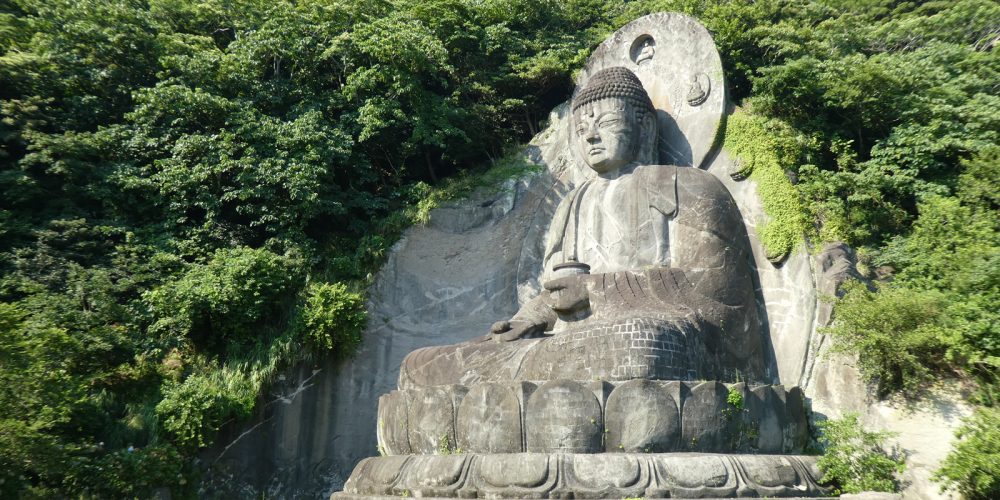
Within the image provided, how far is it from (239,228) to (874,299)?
823 centimetres

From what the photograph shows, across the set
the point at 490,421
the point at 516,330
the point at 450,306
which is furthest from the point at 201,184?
the point at 490,421

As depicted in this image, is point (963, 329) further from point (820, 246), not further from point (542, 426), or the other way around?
point (542, 426)

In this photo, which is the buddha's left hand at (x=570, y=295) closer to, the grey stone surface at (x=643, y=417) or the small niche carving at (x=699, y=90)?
the grey stone surface at (x=643, y=417)

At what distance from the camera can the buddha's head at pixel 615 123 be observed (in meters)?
8.80

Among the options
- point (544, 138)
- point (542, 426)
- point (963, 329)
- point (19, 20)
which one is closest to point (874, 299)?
point (963, 329)

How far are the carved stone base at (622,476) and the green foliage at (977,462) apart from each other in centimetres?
101

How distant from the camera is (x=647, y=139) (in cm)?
902

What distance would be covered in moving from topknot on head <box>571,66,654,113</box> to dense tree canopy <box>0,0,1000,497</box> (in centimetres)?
178

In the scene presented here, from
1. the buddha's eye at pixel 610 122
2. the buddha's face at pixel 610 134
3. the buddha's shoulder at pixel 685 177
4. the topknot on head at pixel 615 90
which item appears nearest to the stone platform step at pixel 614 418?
the buddha's shoulder at pixel 685 177

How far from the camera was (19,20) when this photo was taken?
1066cm

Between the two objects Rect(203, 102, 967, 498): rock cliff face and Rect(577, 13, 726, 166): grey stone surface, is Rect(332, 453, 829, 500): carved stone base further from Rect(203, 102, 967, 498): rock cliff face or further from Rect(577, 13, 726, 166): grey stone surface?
Rect(577, 13, 726, 166): grey stone surface

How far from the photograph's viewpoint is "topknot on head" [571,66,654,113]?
888 centimetres

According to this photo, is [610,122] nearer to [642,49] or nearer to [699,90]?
[699,90]

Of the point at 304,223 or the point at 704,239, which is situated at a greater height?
the point at 304,223
